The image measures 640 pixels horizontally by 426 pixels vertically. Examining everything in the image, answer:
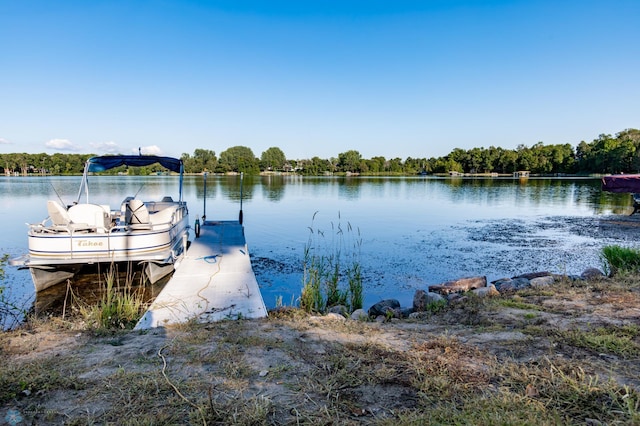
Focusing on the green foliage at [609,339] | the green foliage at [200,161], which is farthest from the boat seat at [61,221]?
the green foliage at [200,161]

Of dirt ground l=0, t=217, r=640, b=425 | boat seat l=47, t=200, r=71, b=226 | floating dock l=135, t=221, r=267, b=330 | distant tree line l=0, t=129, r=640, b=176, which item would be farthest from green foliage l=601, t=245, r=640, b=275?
distant tree line l=0, t=129, r=640, b=176

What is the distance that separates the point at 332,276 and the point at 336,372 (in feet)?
18.3

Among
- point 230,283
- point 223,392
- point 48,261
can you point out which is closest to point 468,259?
point 230,283

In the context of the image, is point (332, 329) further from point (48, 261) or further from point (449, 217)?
point (449, 217)

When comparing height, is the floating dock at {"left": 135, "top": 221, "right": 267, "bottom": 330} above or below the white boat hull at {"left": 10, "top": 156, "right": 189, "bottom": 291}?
below

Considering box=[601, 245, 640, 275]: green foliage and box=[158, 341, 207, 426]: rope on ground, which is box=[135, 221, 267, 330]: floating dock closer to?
box=[158, 341, 207, 426]: rope on ground

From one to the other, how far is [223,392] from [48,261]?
847 centimetres

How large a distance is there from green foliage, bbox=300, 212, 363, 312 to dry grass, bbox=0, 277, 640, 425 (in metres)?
1.93

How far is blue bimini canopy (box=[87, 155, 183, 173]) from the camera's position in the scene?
12.1 m

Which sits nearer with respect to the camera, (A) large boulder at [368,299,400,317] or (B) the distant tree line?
(A) large boulder at [368,299,400,317]

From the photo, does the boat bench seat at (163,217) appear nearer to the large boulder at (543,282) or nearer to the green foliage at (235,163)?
the large boulder at (543,282)

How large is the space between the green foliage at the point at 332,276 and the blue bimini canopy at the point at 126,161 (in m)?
6.25

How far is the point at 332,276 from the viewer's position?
896cm

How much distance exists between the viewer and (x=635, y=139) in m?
99.2
